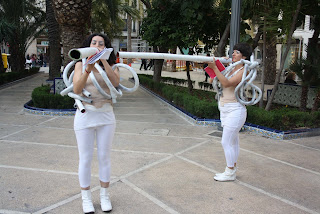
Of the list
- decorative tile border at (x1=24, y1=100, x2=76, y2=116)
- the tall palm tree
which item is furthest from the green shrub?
the tall palm tree

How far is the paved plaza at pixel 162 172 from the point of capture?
3.46m

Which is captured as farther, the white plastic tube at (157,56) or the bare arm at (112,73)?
the white plastic tube at (157,56)

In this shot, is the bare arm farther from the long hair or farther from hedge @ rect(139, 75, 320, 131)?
hedge @ rect(139, 75, 320, 131)

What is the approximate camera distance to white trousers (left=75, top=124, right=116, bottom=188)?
3.16m

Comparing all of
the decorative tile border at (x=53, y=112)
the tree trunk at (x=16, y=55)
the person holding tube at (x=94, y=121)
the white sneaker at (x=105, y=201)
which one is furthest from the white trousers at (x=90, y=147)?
the tree trunk at (x=16, y=55)

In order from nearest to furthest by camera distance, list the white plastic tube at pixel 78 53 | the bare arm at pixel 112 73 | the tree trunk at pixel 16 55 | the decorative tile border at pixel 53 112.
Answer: the white plastic tube at pixel 78 53 < the bare arm at pixel 112 73 < the decorative tile border at pixel 53 112 < the tree trunk at pixel 16 55

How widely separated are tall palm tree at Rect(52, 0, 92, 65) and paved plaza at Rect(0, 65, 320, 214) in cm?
310

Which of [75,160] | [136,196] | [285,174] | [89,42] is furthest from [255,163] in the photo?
[89,42]

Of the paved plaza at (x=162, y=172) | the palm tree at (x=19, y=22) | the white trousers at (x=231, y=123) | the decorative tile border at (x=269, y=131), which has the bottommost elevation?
the paved plaza at (x=162, y=172)

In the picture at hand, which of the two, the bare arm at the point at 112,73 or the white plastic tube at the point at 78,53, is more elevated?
the white plastic tube at the point at 78,53

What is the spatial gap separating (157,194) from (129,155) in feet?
4.98

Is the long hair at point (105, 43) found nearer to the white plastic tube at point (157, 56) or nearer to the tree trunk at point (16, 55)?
the white plastic tube at point (157, 56)

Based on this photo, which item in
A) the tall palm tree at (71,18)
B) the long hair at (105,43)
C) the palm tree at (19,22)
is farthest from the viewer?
the palm tree at (19,22)

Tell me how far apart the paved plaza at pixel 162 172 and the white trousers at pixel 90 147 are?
399 mm
